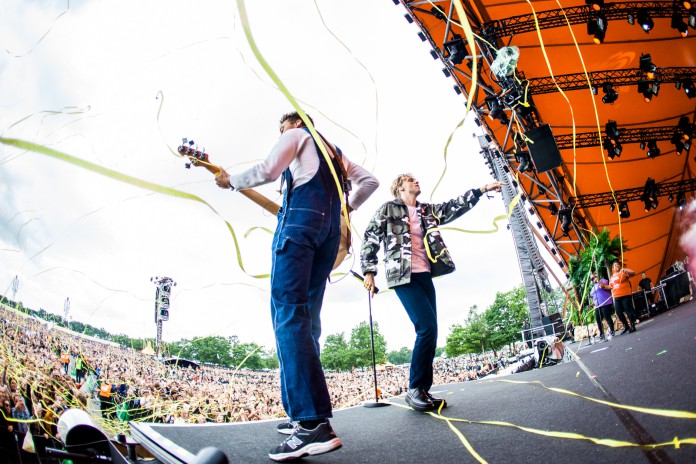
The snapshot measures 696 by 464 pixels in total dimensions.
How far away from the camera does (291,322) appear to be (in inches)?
45.6

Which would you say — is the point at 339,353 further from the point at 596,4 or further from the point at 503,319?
the point at 596,4

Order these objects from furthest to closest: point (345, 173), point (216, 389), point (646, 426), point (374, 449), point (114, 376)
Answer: point (216, 389) → point (345, 173) → point (114, 376) → point (374, 449) → point (646, 426)

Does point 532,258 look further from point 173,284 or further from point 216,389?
point 173,284

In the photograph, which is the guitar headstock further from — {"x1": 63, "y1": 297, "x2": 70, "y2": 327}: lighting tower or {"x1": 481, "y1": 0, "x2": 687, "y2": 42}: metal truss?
{"x1": 481, "y1": 0, "x2": 687, "y2": 42}: metal truss

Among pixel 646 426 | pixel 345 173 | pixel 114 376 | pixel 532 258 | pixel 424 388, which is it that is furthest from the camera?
pixel 532 258

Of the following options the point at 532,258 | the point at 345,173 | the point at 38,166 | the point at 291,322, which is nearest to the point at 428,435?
the point at 291,322

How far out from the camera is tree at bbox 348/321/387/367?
11.2 ft

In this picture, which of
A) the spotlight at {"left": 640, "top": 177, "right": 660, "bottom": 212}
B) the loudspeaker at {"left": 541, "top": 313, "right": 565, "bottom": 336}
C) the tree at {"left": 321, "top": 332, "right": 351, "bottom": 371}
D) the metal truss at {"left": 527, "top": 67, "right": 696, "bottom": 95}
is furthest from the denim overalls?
the spotlight at {"left": 640, "top": 177, "right": 660, "bottom": 212}

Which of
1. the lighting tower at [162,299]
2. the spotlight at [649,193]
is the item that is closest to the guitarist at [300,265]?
the lighting tower at [162,299]

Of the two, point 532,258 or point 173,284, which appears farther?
point 532,258

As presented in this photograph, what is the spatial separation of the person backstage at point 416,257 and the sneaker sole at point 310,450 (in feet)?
2.43

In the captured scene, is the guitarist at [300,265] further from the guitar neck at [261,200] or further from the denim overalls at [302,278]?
the guitar neck at [261,200]

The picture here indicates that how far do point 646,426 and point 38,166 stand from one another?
1356 mm

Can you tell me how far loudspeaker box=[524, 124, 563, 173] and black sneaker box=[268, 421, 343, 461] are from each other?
4.21m
